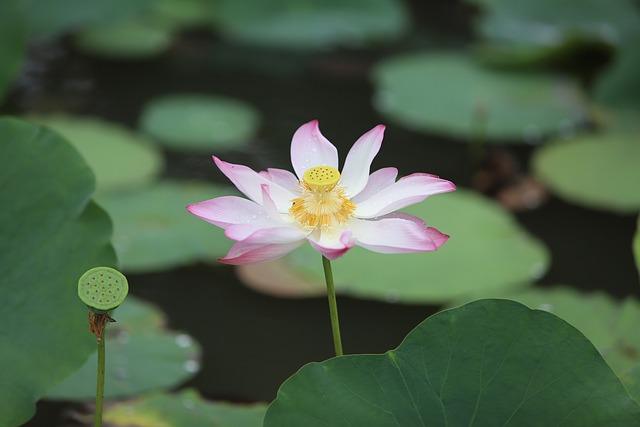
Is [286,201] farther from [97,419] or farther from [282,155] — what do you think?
[282,155]

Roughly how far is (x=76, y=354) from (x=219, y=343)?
2.18 ft

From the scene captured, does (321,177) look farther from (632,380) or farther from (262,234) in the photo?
(632,380)

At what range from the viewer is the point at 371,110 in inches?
123

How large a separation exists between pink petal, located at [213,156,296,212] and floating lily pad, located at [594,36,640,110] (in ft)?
6.91

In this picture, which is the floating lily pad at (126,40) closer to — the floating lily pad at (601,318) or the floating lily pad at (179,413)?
the floating lily pad at (601,318)

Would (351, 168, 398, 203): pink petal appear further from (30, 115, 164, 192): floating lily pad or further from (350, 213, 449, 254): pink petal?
(30, 115, 164, 192): floating lily pad

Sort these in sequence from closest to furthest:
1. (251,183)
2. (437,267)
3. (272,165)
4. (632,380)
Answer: (251,183), (632,380), (437,267), (272,165)

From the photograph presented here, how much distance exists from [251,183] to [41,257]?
412 mm

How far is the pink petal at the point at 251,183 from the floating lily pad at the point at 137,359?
64cm

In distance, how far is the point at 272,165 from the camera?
2697 mm

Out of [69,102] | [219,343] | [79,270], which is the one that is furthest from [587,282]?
[69,102]

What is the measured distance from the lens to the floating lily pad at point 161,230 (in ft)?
7.14

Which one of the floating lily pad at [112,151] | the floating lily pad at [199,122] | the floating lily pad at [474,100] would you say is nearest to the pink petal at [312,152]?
the floating lily pad at [112,151]

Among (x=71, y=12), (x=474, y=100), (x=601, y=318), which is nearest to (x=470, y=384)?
(x=601, y=318)
